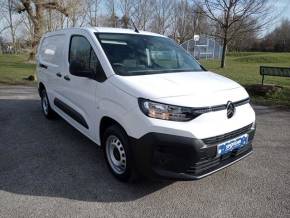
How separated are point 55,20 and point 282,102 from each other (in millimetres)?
27876

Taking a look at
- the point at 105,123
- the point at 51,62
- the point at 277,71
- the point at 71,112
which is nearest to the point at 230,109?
the point at 105,123

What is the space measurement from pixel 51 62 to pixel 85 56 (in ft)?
5.95

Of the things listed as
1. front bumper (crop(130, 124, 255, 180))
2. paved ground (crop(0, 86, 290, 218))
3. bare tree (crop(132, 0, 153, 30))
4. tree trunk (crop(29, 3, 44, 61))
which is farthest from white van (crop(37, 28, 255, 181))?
bare tree (crop(132, 0, 153, 30))

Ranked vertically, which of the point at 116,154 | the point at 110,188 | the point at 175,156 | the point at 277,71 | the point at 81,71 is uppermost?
the point at 81,71

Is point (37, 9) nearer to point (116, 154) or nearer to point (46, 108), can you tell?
point (46, 108)

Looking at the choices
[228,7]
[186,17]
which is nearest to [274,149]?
[228,7]

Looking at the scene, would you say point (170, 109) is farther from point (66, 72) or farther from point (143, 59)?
point (66, 72)

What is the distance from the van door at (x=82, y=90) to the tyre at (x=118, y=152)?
1.26 feet

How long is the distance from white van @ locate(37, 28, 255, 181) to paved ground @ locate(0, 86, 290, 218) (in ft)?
1.15

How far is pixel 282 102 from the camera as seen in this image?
332 inches

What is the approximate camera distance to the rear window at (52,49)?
534 centimetres

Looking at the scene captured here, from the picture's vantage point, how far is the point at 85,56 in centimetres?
425

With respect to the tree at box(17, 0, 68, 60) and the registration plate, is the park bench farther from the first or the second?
the tree at box(17, 0, 68, 60)

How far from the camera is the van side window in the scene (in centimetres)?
382
